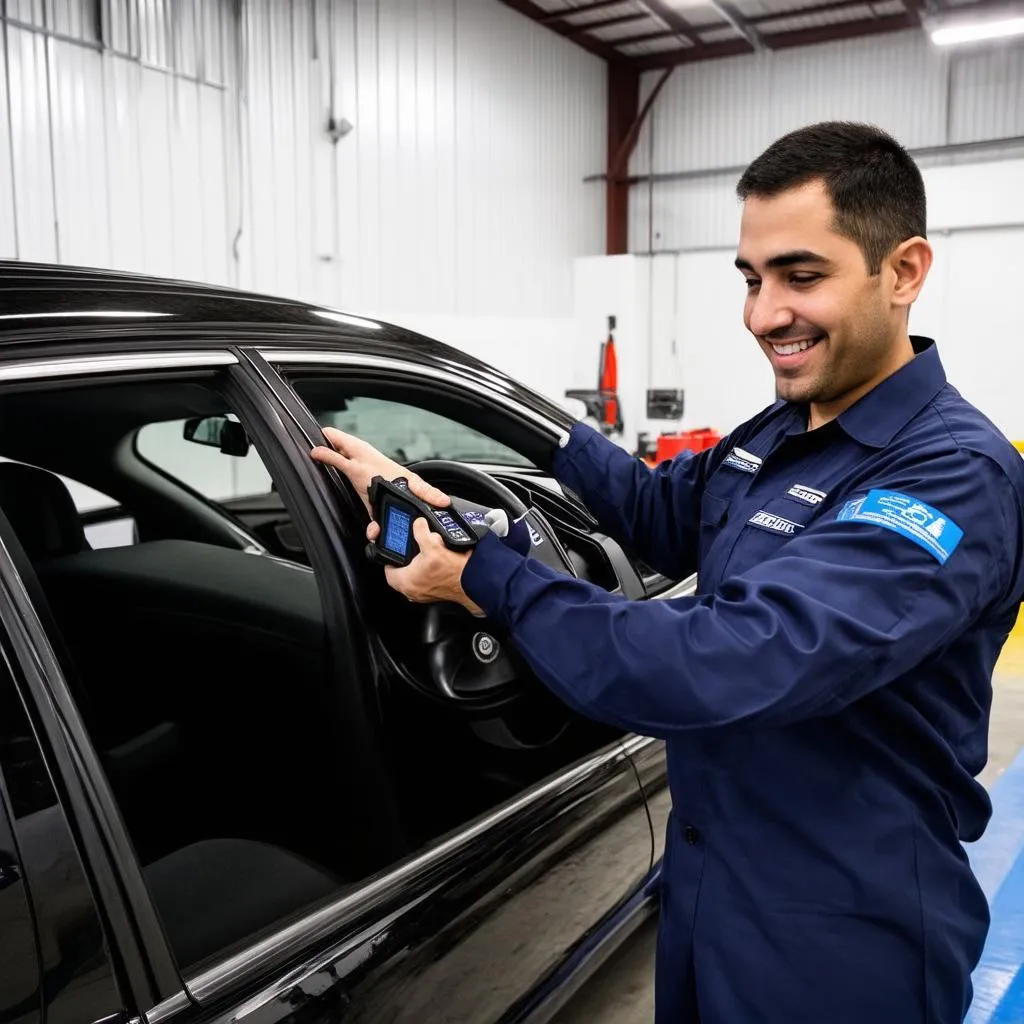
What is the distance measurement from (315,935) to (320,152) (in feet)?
25.8

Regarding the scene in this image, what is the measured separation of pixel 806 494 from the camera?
136 centimetres

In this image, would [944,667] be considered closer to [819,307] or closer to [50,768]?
[819,307]

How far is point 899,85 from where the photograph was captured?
11.4m

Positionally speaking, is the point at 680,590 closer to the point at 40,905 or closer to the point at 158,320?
the point at 158,320

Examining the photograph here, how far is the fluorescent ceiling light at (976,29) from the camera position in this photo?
9.16 m

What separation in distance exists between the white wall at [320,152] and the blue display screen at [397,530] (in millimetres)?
5417

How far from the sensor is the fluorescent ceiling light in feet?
30.0

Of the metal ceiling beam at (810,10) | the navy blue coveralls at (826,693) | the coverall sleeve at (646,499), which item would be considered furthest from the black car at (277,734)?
the metal ceiling beam at (810,10)

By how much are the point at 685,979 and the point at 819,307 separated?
3.12 feet

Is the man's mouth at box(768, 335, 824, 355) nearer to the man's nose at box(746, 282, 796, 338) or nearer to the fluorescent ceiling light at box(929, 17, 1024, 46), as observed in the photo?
the man's nose at box(746, 282, 796, 338)

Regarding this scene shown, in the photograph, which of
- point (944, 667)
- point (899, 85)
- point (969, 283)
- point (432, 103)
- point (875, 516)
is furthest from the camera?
point (899, 85)

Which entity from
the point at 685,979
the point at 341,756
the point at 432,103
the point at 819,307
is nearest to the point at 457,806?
the point at 341,756

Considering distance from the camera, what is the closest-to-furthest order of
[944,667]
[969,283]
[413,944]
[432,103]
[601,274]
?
[944,667] → [413,944] → [432,103] → [969,283] → [601,274]

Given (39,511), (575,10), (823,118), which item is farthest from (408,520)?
(823,118)
